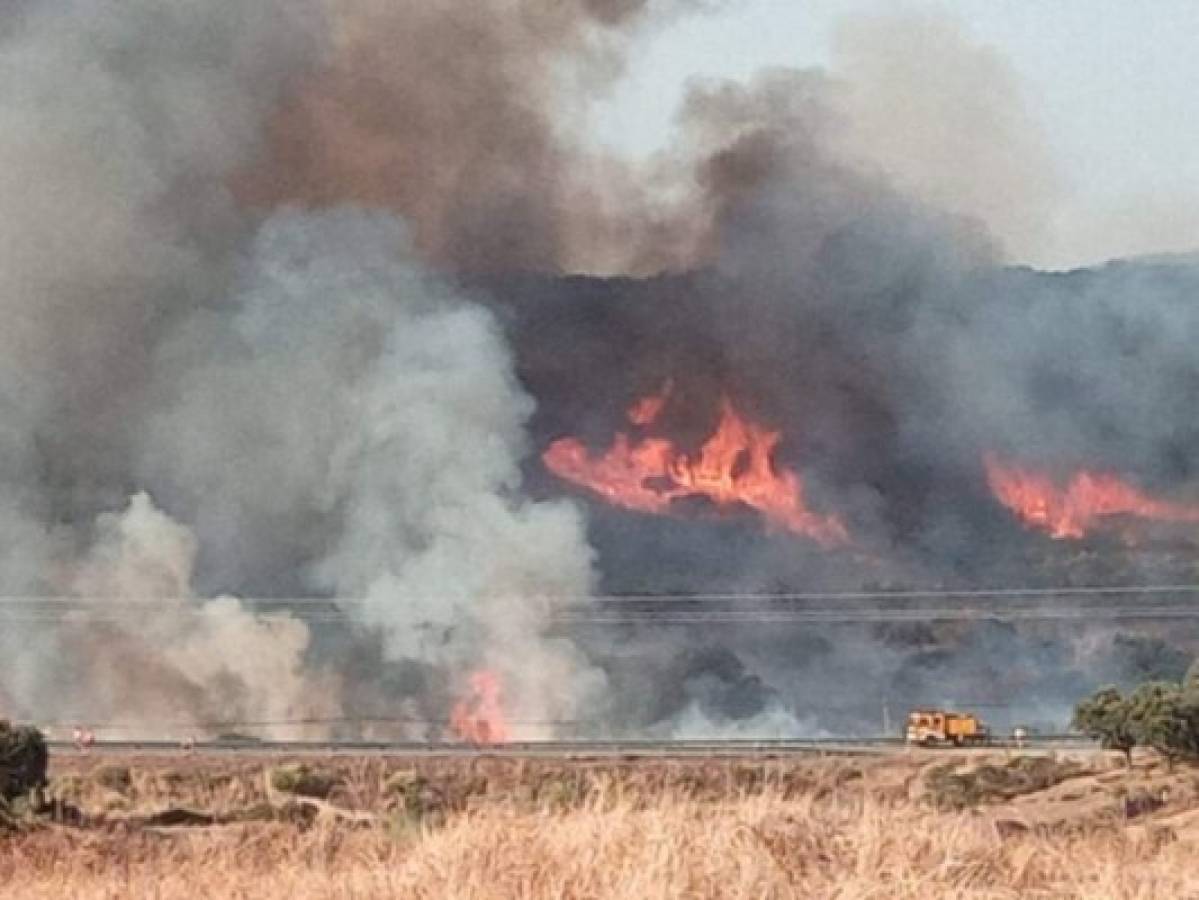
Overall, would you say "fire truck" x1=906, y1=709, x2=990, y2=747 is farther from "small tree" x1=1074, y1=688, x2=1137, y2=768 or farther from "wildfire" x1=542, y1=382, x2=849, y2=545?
"wildfire" x1=542, y1=382, x2=849, y2=545

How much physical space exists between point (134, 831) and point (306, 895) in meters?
25.0

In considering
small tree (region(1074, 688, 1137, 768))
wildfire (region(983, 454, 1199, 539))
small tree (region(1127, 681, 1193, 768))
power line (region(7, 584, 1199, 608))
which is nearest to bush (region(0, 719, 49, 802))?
small tree (region(1127, 681, 1193, 768))

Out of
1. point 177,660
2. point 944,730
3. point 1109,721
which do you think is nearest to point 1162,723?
point 1109,721

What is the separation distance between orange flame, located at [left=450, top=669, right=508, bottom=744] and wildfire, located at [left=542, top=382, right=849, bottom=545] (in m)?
31.8

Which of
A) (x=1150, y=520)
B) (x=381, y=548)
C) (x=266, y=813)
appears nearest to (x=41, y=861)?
(x=266, y=813)

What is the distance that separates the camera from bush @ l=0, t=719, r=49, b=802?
4547 cm

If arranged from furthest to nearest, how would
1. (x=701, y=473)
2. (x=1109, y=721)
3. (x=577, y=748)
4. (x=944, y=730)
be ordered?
(x=701, y=473) → (x=944, y=730) → (x=577, y=748) → (x=1109, y=721)

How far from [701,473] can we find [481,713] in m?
39.0

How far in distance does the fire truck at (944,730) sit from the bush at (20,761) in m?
45.9

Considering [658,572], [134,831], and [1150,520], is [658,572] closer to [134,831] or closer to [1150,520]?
[1150,520]

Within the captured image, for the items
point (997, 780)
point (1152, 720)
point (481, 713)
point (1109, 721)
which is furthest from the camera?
point (481, 713)

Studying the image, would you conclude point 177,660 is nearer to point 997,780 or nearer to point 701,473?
point 701,473

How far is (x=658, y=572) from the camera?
131250 millimetres

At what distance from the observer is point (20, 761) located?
159 feet
